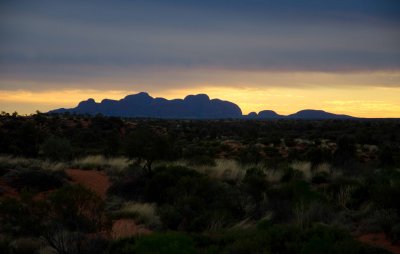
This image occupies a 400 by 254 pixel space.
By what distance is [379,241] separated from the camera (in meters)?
9.41

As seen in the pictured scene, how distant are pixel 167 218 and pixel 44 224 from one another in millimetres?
3684

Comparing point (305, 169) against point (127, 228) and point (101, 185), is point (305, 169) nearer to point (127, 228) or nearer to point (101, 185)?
point (101, 185)

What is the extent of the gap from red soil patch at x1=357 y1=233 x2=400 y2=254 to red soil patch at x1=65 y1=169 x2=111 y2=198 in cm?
945

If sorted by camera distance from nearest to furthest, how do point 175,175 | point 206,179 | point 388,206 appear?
point 388,206 → point 206,179 → point 175,175

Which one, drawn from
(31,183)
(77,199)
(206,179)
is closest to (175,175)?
(206,179)

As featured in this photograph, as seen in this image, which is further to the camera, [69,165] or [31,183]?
[69,165]

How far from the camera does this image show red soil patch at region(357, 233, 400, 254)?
881 centimetres

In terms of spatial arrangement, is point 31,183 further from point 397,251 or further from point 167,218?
point 397,251

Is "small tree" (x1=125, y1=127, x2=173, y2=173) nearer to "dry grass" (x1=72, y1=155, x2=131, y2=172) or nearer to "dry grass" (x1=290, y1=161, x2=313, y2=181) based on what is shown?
"dry grass" (x1=72, y1=155, x2=131, y2=172)

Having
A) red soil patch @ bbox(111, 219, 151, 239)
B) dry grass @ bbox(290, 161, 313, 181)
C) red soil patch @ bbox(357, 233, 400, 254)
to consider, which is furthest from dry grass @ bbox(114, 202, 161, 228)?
dry grass @ bbox(290, 161, 313, 181)

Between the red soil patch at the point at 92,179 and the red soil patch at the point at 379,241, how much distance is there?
9451 millimetres

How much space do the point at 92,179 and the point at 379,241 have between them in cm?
1294

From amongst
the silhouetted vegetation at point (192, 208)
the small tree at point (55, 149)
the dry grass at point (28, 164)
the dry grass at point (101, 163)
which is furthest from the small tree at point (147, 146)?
the small tree at point (55, 149)

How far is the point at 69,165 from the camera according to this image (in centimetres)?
2270
